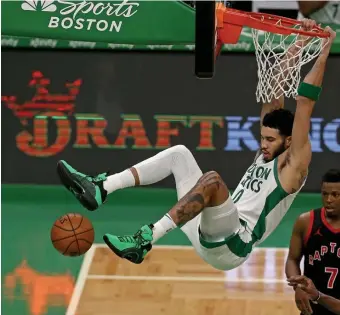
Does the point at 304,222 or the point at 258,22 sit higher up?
the point at 258,22

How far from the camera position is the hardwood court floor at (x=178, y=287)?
768 centimetres

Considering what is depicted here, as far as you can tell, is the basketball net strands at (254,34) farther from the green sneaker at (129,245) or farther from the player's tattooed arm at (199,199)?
the green sneaker at (129,245)

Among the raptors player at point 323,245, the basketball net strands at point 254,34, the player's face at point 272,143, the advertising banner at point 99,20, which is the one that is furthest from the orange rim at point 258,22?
the advertising banner at point 99,20

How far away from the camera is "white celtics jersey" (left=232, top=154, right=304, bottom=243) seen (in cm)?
629

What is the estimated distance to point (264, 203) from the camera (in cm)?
630

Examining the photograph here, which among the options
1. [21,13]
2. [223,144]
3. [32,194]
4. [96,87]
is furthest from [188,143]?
[21,13]

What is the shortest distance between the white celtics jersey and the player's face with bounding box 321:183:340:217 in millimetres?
503

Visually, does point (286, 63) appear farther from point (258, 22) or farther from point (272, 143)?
point (272, 143)

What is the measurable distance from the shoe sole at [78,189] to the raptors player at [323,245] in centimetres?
135

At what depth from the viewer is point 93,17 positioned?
859 centimetres

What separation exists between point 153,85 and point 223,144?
3.55 ft

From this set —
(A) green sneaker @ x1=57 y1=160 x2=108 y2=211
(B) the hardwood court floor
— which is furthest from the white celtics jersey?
(B) the hardwood court floor

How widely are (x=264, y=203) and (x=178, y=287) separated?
2146 millimetres

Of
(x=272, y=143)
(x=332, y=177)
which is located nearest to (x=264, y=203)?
(x=272, y=143)
